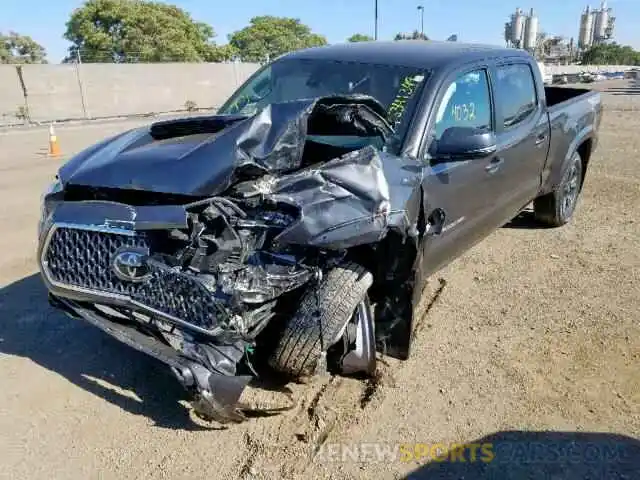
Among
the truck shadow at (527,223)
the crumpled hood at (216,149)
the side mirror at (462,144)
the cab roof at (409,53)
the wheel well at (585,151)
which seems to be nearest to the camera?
the crumpled hood at (216,149)

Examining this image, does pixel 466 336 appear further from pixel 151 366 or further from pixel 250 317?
pixel 151 366

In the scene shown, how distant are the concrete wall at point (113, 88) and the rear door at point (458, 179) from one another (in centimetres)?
2256

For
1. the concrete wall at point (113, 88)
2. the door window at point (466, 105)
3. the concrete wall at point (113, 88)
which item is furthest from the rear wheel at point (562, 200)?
the concrete wall at point (113, 88)

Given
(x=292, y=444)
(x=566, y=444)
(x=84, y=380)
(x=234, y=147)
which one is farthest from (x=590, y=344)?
(x=84, y=380)

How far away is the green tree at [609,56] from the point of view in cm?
10500

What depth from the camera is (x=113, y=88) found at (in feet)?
87.0

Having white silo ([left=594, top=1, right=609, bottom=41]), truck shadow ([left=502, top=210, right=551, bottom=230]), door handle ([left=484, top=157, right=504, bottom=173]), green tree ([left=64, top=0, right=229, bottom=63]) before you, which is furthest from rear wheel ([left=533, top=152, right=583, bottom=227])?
white silo ([left=594, top=1, right=609, bottom=41])

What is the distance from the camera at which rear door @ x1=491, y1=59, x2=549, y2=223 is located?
420 centimetres

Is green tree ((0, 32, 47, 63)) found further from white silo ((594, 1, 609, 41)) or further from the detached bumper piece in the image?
white silo ((594, 1, 609, 41))

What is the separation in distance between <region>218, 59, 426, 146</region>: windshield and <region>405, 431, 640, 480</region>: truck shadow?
176 cm

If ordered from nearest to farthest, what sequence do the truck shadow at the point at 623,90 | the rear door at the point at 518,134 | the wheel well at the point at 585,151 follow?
the rear door at the point at 518,134 < the wheel well at the point at 585,151 < the truck shadow at the point at 623,90

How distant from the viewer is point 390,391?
10.5 feet

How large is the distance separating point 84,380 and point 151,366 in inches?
15.4

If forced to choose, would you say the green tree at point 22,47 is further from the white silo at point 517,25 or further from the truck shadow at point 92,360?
the truck shadow at point 92,360
